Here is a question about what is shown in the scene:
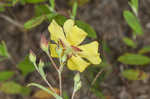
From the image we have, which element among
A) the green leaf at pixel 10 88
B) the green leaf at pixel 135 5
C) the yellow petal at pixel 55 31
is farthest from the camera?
the green leaf at pixel 10 88

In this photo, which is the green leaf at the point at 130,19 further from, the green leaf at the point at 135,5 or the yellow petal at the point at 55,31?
the yellow petal at the point at 55,31

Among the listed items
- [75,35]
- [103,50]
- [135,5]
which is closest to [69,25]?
[75,35]

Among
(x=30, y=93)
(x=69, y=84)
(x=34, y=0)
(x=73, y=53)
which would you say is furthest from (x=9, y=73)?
(x=73, y=53)

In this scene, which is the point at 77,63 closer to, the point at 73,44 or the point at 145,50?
the point at 73,44

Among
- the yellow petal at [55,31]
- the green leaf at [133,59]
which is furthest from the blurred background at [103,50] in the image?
the yellow petal at [55,31]

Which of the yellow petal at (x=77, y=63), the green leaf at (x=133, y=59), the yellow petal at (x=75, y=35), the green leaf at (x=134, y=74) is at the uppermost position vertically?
the yellow petal at (x=75, y=35)

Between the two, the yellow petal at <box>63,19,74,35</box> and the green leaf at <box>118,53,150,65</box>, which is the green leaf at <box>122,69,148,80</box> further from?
the yellow petal at <box>63,19,74,35</box>

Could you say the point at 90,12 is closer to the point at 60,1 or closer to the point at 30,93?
the point at 60,1
